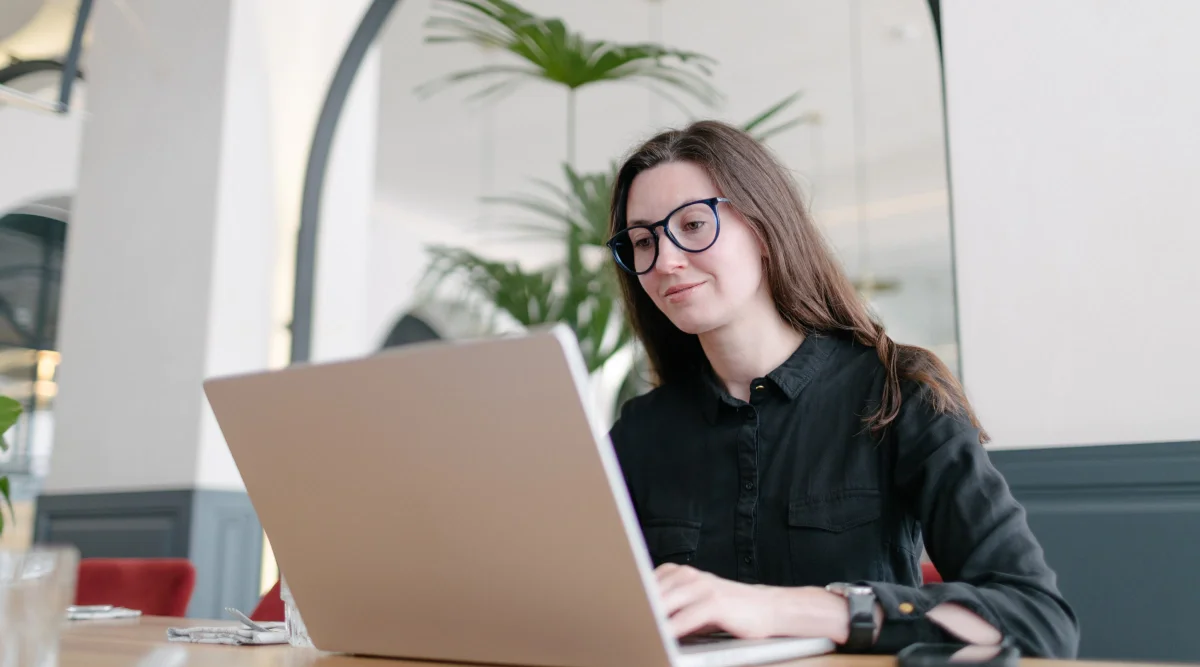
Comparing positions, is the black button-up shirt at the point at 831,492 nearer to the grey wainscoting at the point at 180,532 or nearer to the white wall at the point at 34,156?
the grey wainscoting at the point at 180,532

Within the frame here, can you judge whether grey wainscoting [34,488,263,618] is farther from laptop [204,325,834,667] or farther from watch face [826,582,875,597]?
watch face [826,582,875,597]

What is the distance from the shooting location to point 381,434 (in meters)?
0.78

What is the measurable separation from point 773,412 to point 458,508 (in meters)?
0.75

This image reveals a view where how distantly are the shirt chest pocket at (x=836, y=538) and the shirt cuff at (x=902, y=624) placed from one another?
345 millimetres

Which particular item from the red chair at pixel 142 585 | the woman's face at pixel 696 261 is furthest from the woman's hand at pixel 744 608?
the red chair at pixel 142 585

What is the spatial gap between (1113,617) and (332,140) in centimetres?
315

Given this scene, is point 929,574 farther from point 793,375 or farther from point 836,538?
point 793,375

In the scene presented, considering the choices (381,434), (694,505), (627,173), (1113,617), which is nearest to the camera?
(381,434)

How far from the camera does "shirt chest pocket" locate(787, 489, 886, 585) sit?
50.7 inches

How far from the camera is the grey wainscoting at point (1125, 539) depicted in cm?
175

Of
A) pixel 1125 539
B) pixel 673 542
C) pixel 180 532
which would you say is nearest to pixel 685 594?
pixel 673 542

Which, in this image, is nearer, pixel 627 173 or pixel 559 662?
pixel 559 662

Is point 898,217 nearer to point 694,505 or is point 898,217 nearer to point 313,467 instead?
point 694,505

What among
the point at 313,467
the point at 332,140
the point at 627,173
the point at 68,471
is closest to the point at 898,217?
the point at 332,140
